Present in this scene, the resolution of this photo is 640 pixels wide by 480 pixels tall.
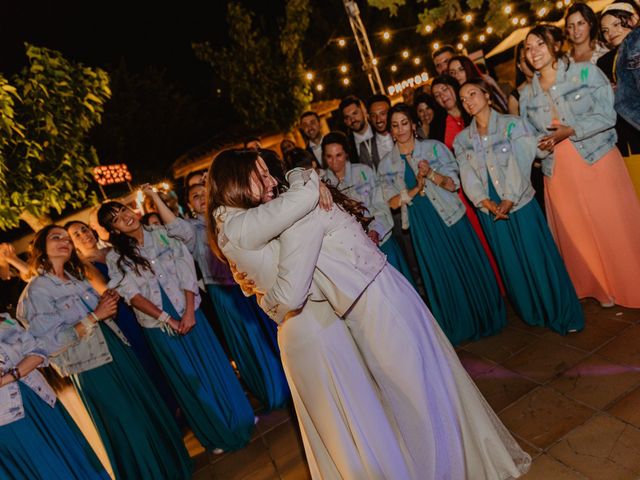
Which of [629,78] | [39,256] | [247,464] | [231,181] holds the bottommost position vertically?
[247,464]

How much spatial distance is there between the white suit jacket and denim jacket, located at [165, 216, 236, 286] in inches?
93.0

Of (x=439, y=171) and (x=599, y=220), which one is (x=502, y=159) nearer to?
(x=439, y=171)

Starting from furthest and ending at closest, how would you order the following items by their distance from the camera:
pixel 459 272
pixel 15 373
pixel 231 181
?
1. pixel 459 272
2. pixel 15 373
3. pixel 231 181

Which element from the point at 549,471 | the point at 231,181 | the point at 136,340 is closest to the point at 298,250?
the point at 231,181

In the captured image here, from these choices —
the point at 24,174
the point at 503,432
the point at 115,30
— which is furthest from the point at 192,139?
the point at 503,432

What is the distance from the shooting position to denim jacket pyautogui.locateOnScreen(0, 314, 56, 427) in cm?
309

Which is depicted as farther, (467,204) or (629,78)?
(467,204)

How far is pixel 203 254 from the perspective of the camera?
15.4ft

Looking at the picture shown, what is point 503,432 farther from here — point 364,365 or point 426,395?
point 364,365

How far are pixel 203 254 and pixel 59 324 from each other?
5.02 feet

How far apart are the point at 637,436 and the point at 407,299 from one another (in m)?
1.51

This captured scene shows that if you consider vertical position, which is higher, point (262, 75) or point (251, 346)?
point (262, 75)

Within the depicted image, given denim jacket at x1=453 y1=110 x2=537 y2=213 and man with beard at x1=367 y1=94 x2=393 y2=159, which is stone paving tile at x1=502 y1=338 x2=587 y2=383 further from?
man with beard at x1=367 y1=94 x2=393 y2=159

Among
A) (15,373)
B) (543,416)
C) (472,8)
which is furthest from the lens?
(472,8)
